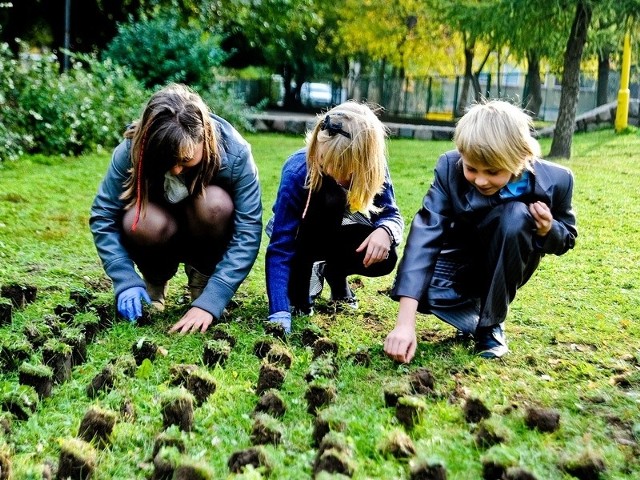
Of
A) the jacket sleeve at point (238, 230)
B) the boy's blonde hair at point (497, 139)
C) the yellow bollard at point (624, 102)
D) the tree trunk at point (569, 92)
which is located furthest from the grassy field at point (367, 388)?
the yellow bollard at point (624, 102)

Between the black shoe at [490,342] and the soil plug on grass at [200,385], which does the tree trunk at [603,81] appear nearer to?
the black shoe at [490,342]

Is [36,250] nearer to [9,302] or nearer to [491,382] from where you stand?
[9,302]

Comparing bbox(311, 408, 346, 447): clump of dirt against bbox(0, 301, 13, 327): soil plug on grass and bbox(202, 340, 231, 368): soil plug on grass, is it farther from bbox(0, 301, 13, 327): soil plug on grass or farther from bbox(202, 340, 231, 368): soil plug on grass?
bbox(0, 301, 13, 327): soil plug on grass

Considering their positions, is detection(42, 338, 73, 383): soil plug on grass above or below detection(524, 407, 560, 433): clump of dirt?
below

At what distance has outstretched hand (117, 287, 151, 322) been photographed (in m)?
3.67

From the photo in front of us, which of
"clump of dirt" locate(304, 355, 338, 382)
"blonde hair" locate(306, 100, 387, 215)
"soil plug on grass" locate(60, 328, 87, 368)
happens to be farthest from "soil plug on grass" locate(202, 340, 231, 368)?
"blonde hair" locate(306, 100, 387, 215)

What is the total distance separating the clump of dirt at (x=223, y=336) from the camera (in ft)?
11.4

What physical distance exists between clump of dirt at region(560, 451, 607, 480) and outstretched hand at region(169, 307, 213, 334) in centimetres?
181

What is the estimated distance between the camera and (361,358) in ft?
10.8

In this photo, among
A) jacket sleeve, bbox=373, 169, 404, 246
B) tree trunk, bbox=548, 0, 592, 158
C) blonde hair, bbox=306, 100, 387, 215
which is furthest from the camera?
tree trunk, bbox=548, 0, 592, 158

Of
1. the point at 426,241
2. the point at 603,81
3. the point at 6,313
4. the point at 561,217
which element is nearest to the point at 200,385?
the point at 426,241

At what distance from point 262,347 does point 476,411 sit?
41.0 inches

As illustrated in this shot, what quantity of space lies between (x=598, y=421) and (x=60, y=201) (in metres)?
5.78

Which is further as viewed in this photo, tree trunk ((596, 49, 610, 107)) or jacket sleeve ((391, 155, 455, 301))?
tree trunk ((596, 49, 610, 107))
